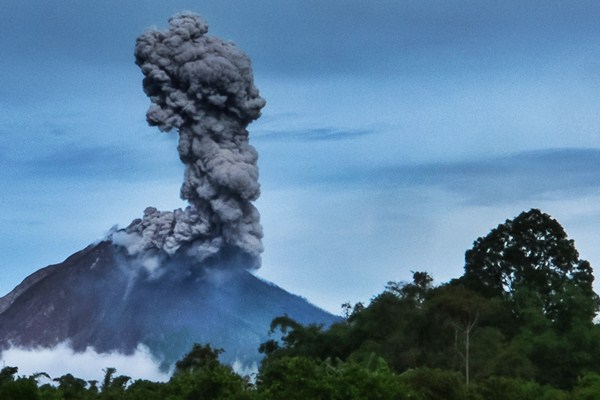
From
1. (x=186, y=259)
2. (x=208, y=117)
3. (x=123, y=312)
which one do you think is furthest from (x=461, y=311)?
(x=123, y=312)

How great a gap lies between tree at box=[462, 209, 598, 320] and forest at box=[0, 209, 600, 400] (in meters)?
0.05

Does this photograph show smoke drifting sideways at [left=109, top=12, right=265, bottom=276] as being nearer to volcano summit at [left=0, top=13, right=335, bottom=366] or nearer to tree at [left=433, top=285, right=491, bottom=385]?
volcano summit at [left=0, top=13, right=335, bottom=366]

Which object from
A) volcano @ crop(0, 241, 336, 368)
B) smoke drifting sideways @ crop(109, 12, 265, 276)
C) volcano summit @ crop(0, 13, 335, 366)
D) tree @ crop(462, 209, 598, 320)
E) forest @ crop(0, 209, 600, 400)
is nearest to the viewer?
forest @ crop(0, 209, 600, 400)

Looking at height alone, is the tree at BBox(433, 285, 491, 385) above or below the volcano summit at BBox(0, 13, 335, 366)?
below

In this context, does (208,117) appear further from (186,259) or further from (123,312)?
(123,312)

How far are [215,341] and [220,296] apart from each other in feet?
20.0

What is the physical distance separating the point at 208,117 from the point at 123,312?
46.1 metres

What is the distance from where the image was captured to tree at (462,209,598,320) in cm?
7594

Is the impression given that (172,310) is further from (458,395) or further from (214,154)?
(458,395)

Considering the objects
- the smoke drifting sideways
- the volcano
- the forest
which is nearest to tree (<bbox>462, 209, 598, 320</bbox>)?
the forest

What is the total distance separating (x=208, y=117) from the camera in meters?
92.4

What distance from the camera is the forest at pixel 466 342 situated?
4591cm

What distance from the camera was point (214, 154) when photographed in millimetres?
92000

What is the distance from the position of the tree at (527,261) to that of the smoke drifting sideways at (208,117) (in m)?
19.0
